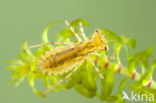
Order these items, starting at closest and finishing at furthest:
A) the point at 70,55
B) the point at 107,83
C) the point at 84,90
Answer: the point at 107,83 < the point at 84,90 < the point at 70,55

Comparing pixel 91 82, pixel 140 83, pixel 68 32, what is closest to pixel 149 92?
pixel 140 83

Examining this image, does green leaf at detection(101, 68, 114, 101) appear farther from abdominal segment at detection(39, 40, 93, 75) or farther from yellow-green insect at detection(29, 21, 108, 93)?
abdominal segment at detection(39, 40, 93, 75)

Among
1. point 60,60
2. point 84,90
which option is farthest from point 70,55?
point 84,90

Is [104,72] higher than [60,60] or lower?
lower

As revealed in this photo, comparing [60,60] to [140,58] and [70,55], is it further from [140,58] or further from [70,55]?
[140,58]

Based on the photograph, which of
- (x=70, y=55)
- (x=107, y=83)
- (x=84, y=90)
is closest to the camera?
(x=107, y=83)

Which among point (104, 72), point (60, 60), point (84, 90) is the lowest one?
point (84, 90)

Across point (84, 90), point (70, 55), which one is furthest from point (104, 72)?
point (70, 55)

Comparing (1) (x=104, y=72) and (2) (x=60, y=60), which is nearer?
(1) (x=104, y=72)

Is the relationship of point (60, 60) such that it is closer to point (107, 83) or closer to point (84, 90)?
point (84, 90)
